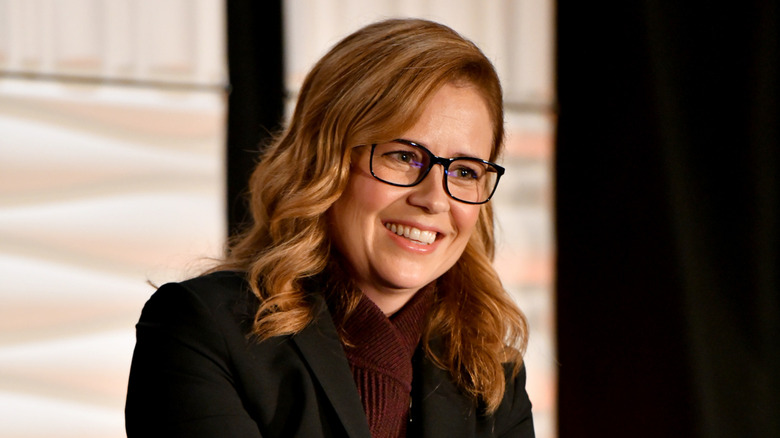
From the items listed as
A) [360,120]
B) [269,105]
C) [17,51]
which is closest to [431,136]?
[360,120]

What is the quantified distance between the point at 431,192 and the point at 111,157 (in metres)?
1.82

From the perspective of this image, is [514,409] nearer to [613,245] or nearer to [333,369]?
[333,369]

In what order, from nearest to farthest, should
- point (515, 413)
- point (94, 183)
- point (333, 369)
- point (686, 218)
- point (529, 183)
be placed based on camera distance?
point (333, 369) → point (515, 413) → point (94, 183) → point (686, 218) → point (529, 183)

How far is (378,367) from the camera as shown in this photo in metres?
1.69

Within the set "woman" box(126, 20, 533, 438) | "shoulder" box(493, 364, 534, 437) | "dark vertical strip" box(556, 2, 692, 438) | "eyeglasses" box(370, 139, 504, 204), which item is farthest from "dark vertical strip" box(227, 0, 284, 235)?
"eyeglasses" box(370, 139, 504, 204)

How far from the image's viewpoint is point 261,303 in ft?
5.32

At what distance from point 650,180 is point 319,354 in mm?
2316

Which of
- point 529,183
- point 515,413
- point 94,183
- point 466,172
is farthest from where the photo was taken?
point 529,183

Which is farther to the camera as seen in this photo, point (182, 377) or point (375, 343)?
point (375, 343)

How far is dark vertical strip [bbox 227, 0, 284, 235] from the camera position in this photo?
3.18m

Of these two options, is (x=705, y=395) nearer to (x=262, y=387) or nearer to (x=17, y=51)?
(x=262, y=387)

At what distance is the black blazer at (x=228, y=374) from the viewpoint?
57.4 inches

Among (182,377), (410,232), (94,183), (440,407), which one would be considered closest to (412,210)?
(410,232)

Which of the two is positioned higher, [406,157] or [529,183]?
[406,157]
